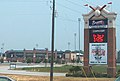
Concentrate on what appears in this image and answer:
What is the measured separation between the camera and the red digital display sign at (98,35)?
4178 cm

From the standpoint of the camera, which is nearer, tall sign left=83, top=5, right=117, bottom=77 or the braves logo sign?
tall sign left=83, top=5, right=117, bottom=77

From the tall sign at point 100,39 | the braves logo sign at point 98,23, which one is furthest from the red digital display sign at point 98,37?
→ the braves logo sign at point 98,23

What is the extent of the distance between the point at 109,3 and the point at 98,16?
2175mm

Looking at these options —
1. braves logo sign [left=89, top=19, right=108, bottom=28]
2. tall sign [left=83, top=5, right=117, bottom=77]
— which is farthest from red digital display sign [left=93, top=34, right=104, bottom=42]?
braves logo sign [left=89, top=19, right=108, bottom=28]

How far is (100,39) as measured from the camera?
41.9 metres

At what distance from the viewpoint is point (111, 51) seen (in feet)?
136

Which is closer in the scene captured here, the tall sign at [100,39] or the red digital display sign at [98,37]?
the tall sign at [100,39]

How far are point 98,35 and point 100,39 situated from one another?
593mm

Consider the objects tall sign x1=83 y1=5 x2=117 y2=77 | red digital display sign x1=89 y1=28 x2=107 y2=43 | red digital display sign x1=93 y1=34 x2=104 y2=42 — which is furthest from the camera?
red digital display sign x1=93 y1=34 x2=104 y2=42

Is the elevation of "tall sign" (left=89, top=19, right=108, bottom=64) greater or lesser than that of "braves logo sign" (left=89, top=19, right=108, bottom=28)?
lesser

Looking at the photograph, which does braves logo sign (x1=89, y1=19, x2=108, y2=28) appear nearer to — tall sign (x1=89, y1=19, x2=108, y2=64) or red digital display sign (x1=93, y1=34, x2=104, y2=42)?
tall sign (x1=89, y1=19, x2=108, y2=64)

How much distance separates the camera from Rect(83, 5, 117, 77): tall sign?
41406mm

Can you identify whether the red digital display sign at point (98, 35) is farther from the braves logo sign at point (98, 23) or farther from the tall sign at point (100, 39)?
the braves logo sign at point (98, 23)

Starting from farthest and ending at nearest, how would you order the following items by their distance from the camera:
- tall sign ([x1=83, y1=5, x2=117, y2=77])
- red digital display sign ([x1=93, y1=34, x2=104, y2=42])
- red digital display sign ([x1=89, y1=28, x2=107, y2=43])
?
1. red digital display sign ([x1=93, y1=34, x2=104, y2=42])
2. red digital display sign ([x1=89, y1=28, x2=107, y2=43])
3. tall sign ([x1=83, y1=5, x2=117, y2=77])
